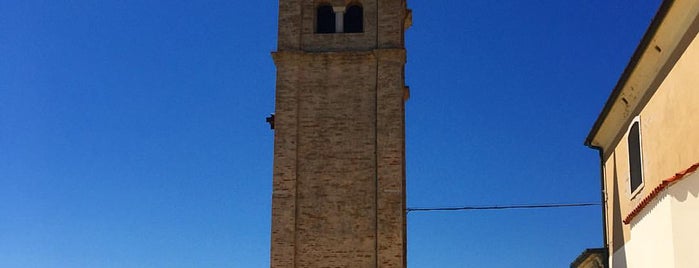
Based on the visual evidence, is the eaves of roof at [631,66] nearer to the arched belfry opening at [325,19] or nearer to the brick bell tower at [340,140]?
the brick bell tower at [340,140]

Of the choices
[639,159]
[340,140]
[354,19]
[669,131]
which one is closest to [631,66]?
[669,131]

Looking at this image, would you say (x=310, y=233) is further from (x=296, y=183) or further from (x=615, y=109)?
Result: (x=615, y=109)

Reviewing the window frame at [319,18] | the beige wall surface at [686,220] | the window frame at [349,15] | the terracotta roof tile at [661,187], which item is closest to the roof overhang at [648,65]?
the terracotta roof tile at [661,187]

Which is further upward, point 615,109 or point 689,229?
point 615,109

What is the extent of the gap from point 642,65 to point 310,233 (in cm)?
1089

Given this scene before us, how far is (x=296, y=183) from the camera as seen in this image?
22.0 m

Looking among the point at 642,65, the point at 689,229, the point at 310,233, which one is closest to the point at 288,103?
the point at 310,233

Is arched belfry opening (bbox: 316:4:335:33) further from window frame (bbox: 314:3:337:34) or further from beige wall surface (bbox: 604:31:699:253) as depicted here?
beige wall surface (bbox: 604:31:699:253)

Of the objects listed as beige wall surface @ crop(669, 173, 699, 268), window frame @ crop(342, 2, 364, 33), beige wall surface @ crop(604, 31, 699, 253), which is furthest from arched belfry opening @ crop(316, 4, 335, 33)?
beige wall surface @ crop(669, 173, 699, 268)

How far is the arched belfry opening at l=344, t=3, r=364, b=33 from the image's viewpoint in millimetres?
23406

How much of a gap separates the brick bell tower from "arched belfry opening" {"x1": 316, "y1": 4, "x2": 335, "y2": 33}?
0.12 metres

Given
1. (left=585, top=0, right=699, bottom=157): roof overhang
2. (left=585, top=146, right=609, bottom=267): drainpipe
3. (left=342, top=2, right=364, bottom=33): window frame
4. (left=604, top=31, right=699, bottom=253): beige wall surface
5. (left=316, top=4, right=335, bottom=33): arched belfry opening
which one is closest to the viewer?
(left=585, top=0, right=699, bottom=157): roof overhang

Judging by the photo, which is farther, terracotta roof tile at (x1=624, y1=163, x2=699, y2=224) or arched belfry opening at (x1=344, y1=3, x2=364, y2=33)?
arched belfry opening at (x1=344, y1=3, x2=364, y2=33)

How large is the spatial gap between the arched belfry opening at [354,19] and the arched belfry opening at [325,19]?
1.11 feet
